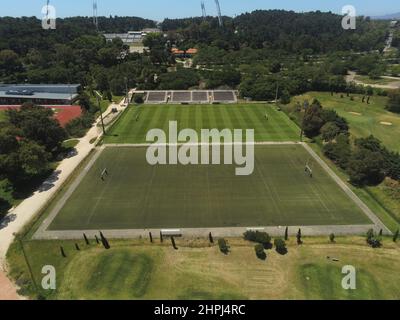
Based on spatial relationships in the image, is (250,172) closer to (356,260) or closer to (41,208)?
(356,260)

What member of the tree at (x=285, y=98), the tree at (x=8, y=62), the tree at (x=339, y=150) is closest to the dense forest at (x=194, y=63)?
the tree at (x=8, y=62)

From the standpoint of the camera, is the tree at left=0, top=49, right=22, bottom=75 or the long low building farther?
the tree at left=0, top=49, right=22, bottom=75

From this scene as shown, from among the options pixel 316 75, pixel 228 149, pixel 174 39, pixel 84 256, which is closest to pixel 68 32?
pixel 174 39

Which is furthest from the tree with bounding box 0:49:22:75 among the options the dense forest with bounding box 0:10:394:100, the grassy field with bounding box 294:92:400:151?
the grassy field with bounding box 294:92:400:151

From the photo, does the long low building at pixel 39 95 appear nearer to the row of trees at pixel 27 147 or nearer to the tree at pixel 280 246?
the row of trees at pixel 27 147

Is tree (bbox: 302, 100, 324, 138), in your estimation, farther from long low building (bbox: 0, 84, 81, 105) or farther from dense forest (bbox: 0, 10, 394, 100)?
long low building (bbox: 0, 84, 81, 105)

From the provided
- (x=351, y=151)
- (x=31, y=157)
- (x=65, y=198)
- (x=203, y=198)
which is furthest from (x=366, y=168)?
(x=31, y=157)

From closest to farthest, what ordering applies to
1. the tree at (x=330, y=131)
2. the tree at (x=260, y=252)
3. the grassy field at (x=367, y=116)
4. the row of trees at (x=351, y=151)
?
the tree at (x=260, y=252) → the row of trees at (x=351, y=151) → the tree at (x=330, y=131) → the grassy field at (x=367, y=116)
